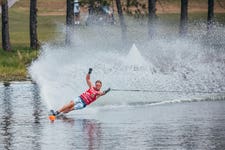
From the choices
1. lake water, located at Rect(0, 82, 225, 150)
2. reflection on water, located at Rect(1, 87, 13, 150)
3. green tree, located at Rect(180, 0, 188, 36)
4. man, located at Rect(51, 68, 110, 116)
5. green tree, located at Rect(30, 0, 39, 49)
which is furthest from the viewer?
green tree, located at Rect(30, 0, 39, 49)

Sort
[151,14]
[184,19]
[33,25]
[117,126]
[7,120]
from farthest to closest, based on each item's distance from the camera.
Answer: [33,25] → [184,19] → [151,14] → [7,120] → [117,126]

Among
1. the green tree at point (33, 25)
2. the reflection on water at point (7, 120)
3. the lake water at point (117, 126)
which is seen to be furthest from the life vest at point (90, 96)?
the green tree at point (33, 25)

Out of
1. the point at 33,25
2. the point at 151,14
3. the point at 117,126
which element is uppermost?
the point at 151,14

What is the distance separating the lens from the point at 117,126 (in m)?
20.2

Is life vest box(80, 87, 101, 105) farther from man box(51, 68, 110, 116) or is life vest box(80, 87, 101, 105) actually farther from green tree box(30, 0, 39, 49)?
green tree box(30, 0, 39, 49)

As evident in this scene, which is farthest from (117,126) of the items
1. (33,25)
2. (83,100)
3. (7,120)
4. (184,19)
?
(33,25)

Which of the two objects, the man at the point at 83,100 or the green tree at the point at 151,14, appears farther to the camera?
the green tree at the point at 151,14

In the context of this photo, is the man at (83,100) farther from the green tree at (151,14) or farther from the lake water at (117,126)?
the green tree at (151,14)

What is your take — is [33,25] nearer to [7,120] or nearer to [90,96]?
[90,96]

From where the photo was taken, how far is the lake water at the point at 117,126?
17.6 meters

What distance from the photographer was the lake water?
17.6m

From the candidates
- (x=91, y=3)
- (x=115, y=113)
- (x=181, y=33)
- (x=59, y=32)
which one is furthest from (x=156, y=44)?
(x=115, y=113)

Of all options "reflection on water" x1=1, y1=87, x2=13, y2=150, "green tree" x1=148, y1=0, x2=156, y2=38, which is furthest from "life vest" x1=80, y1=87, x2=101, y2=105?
"green tree" x1=148, y1=0, x2=156, y2=38

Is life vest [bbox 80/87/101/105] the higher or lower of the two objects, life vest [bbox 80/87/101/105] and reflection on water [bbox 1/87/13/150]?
the higher
